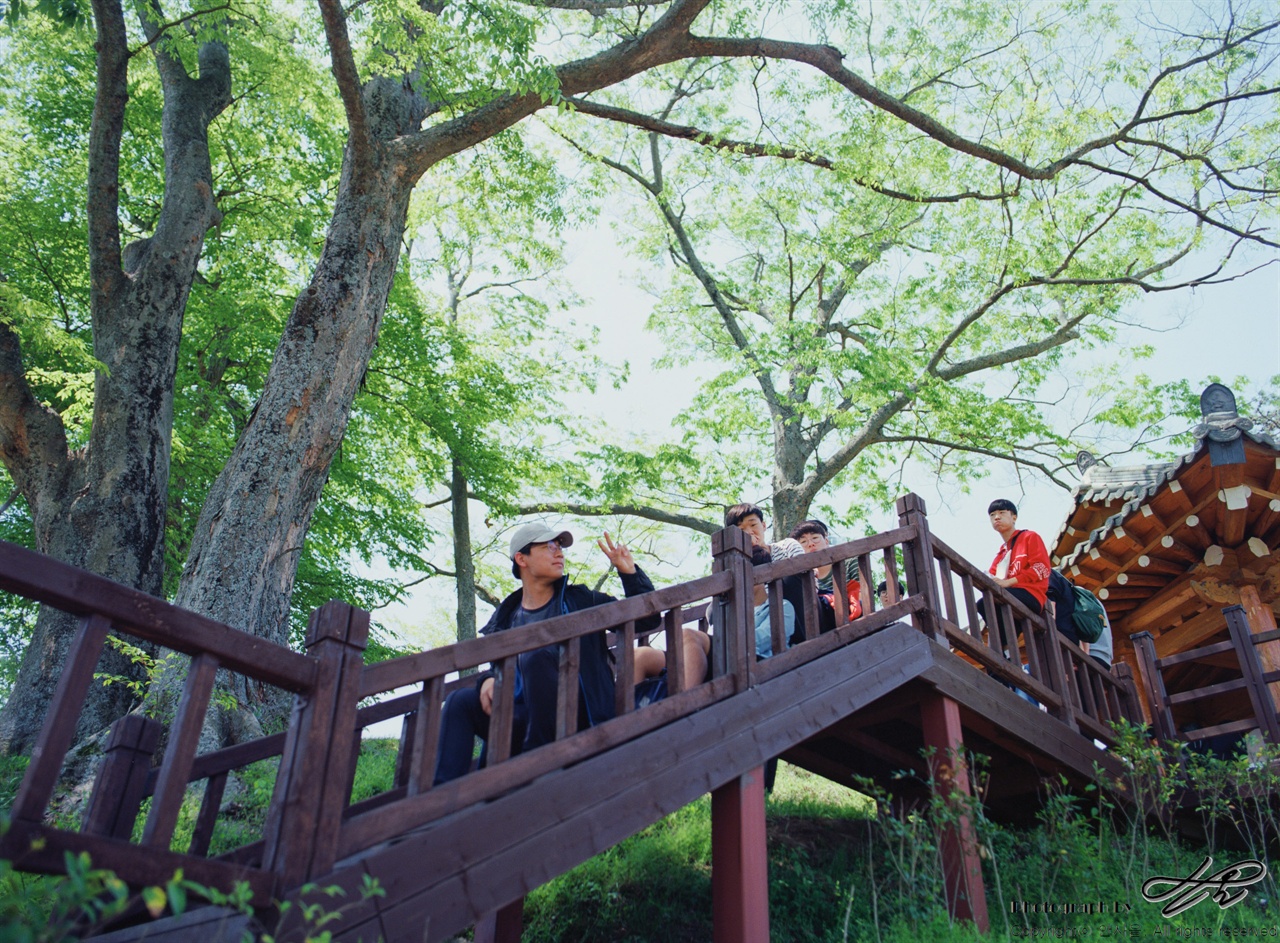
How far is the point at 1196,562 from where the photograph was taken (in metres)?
8.91

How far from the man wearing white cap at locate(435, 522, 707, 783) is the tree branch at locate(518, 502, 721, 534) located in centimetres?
1066

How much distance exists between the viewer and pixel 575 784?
3.27m

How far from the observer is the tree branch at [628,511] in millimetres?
15188

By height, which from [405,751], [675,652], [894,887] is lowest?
[894,887]

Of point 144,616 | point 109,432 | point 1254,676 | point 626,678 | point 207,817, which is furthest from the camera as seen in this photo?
point 109,432

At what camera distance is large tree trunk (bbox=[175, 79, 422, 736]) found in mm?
6031

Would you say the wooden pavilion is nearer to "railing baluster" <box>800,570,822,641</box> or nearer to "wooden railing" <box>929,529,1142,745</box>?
"wooden railing" <box>929,529,1142,745</box>

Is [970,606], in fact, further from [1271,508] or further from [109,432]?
[109,432]

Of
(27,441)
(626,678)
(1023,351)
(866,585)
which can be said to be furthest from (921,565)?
(1023,351)

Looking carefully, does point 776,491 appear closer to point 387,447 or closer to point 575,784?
point 387,447

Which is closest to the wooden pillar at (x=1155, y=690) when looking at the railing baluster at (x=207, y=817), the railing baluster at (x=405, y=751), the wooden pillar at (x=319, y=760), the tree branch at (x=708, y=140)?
the tree branch at (x=708, y=140)

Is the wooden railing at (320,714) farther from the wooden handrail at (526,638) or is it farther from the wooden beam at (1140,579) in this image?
the wooden beam at (1140,579)

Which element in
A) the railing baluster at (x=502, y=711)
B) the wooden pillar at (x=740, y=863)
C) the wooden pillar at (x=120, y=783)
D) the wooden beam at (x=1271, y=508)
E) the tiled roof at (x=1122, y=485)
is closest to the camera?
the railing baluster at (x=502, y=711)

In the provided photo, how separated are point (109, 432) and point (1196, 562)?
10.5 metres
